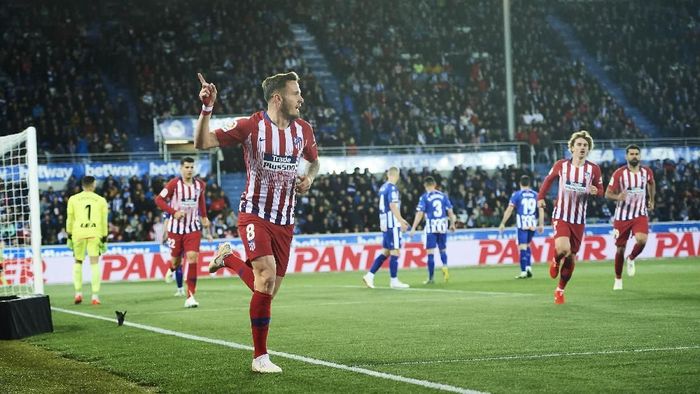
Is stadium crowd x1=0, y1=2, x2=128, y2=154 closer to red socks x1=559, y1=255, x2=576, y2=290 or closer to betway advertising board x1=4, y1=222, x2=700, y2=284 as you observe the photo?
betway advertising board x1=4, y1=222, x2=700, y2=284

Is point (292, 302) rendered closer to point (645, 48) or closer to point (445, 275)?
point (445, 275)

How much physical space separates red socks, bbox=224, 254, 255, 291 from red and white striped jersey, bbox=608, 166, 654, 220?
10.4 m

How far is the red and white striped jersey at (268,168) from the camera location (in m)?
8.53

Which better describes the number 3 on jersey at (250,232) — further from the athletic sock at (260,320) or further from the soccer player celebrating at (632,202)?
the soccer player celebrating at (632,202)

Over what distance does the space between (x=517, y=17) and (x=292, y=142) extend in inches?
1580

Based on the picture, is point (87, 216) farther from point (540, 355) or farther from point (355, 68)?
point (355, 68)

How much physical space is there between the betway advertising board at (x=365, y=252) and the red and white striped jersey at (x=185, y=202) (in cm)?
1162

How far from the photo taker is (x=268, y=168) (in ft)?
28.2

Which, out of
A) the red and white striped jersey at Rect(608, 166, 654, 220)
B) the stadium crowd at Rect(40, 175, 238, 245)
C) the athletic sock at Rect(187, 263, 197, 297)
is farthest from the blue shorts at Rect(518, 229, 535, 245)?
the stadium crowd at Rect(40, 175, 238, 245)

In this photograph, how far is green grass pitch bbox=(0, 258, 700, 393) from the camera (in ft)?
24.0

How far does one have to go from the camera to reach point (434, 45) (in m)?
45.9

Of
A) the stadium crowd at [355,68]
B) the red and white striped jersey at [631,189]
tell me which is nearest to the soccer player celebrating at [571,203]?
the red and white striped jersey at [631,189]

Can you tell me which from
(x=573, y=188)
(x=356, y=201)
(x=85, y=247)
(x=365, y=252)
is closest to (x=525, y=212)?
(x=365, y=252)

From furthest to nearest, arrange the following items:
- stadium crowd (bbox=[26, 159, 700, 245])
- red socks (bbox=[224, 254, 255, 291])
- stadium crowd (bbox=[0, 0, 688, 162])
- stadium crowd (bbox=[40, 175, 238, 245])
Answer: stadium crowd (bbox=[0, 0, 688, 162]) → stadium crowd (bbox=[26, 159, 700, 245]) → stadium crowd (bbox=[40, 175, 238, 245]) → red socks (bbox=[224, 254, 255, 291])
